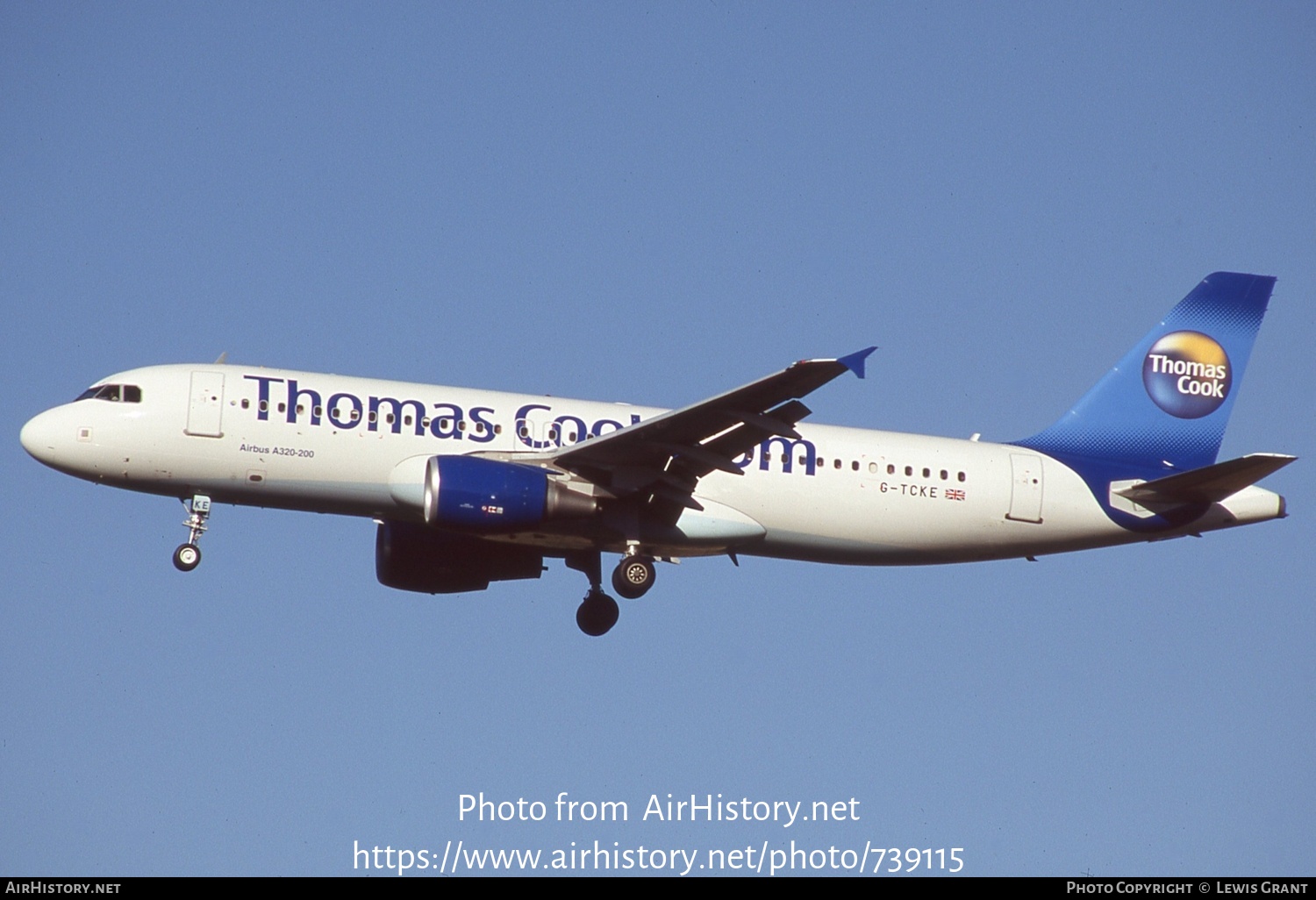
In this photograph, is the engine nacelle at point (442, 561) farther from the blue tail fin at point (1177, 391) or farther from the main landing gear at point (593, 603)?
the blue tail fin at point (1177, 391)

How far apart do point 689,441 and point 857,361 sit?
5174mm

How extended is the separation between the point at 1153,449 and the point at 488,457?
14.3 meters

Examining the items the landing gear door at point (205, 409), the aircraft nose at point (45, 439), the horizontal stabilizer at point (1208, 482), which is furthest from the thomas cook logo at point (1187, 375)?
the aircraft nose at point (45, 439)

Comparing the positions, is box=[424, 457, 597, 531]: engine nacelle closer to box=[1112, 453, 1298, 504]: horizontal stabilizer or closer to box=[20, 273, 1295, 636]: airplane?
box=[20, 273, 1295, 636]: airplane

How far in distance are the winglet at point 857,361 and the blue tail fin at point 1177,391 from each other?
34.0 feet

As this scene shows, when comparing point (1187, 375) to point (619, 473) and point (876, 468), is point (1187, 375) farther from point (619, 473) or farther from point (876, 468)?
point (619, 473)

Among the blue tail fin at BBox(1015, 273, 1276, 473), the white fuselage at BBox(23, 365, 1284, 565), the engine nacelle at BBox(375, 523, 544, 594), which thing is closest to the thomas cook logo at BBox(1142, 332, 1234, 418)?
the blue tail fin at BBox(1015, 273, 1276, 473)

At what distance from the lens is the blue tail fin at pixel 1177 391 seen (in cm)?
3688

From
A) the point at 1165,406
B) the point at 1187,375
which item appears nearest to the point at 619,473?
the point at 1165,406

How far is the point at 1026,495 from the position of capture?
116 ft

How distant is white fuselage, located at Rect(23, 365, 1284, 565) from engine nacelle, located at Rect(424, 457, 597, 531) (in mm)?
745

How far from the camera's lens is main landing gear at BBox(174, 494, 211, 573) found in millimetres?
32625

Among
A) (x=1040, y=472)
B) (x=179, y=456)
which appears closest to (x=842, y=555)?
(x=1040, y=472)
